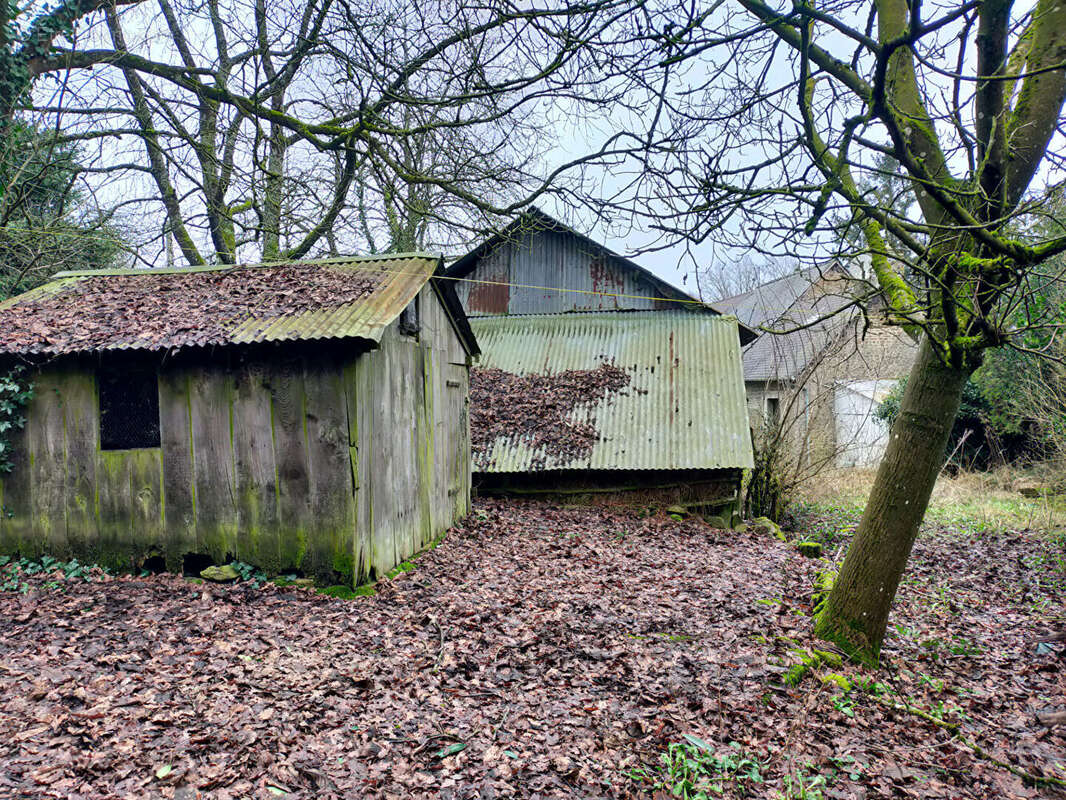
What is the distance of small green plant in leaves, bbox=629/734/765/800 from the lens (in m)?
3.79

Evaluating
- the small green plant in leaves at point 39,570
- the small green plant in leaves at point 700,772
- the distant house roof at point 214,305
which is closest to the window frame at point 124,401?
the distant house roof at point 214,305

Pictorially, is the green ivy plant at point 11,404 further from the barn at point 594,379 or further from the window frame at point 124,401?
the barn at point 594,379

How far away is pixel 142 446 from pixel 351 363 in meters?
2.88

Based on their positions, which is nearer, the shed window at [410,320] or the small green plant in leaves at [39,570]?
the small green plant in leaves at [39,570]

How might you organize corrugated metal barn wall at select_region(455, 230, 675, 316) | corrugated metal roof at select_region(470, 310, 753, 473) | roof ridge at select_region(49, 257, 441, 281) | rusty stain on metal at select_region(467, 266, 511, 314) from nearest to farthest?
roof ridge at select_region(49, 257, 441, 281) → corrugated metal roof at select_region(470, 310, 753, 473) → corrugated metal barn wall at select_region(455, 230, 675, 316) → rusty stain on metal at select_region(467, 266, 511, 314)

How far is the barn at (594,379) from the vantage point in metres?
12.6

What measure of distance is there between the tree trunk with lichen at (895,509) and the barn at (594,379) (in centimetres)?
619

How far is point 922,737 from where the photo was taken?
14.7 ft

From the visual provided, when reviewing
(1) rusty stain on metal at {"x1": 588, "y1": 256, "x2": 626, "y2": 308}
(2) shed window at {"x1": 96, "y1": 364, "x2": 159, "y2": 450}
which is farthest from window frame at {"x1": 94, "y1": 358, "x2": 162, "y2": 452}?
(1) rusty stain on metal at {"x1": 588, "y1": 256, "x2": 626, "y2": 308}

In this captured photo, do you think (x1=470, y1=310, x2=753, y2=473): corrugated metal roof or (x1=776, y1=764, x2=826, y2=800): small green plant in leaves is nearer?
(x1=776, y1=764, x2=826, y2=800): small green plant in leaves

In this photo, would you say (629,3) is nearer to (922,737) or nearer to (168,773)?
(922,737)

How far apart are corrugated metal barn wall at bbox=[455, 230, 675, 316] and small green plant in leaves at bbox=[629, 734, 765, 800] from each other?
40.0ft

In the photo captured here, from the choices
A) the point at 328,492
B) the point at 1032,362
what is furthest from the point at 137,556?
the point at 1032,362

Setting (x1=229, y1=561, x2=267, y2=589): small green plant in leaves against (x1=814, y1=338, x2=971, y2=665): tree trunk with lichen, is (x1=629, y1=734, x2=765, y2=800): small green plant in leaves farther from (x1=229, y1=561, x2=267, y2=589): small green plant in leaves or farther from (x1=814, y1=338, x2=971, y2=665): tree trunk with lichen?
(x1=229, y1=561, x2=267, y2=589): small green plant in leaves
